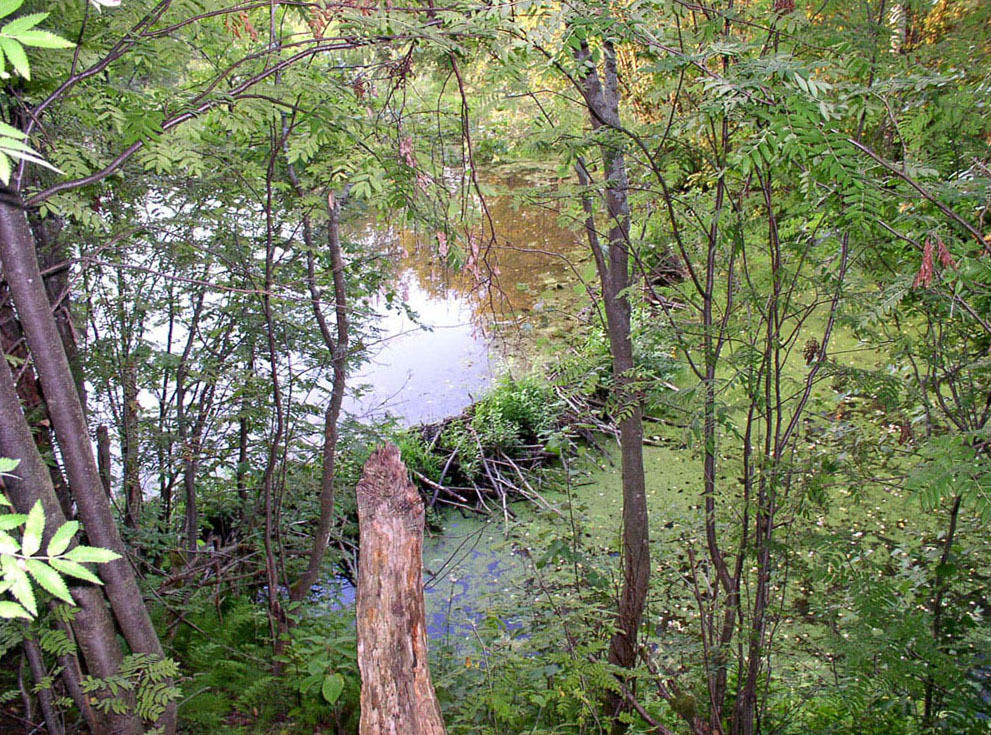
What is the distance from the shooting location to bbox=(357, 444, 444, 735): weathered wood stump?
1.58 meters

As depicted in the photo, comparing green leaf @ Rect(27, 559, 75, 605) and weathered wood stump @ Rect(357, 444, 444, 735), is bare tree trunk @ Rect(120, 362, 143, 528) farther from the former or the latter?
green leaf @ Rect(27, 559, 75, 605)

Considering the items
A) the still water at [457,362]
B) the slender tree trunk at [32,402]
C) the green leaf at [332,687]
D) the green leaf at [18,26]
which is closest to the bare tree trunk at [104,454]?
the slender tree trunk at [32,402]

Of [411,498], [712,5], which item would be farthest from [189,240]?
[712,5]

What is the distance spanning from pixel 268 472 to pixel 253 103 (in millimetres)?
1532

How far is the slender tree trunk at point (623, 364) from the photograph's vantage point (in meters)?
2.76

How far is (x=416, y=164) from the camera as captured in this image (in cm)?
237

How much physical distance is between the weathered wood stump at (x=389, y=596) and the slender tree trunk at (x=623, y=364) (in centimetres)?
134

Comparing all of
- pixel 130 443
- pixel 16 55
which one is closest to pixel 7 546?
pixel 16 55

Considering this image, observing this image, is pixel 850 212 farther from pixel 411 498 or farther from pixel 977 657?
pixel 977 657

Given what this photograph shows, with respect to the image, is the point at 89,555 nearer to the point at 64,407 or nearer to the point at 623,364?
the point at 64,407

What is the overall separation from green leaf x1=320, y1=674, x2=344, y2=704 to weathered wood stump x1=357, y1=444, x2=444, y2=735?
113 cm

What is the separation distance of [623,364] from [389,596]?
5.67 feet

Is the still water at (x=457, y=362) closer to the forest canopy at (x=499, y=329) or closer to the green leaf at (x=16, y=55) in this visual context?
the forest canopy at (x=499, y=329)

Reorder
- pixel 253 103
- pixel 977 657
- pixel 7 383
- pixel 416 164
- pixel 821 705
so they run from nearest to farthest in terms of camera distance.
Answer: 1. pixel 7 383
2. pixel 253 103
3. pixel 416 164
4. pixel 977 657
5. pixel 821 705
